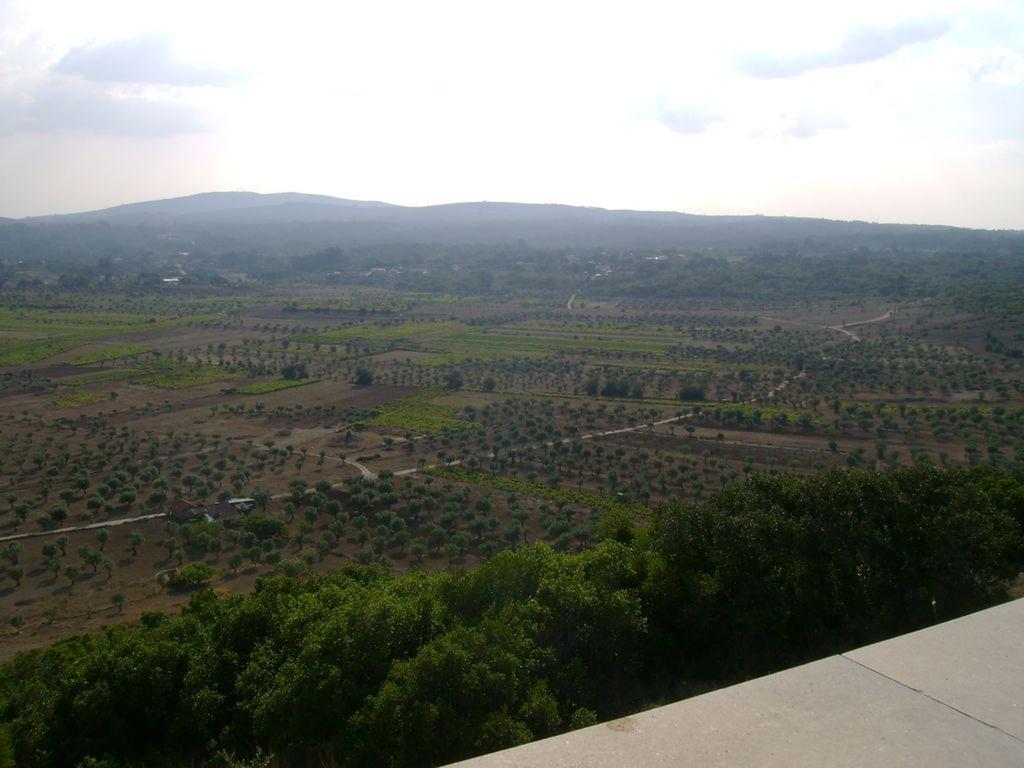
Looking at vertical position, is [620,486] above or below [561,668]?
below

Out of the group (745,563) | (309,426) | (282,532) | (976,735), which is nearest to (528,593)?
(745,563)

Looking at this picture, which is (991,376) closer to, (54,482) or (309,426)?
(309,426)

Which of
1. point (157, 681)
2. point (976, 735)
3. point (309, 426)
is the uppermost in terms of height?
point (976, 735)

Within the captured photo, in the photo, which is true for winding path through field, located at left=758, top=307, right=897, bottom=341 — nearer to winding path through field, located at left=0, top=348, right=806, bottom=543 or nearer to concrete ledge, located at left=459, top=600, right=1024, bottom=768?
winding path through field, located at left=0, top=348, right=806, bottom=543

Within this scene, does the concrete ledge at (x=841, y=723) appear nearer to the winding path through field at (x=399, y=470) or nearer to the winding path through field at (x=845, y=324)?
the winding path through field at (x=399, y=470)

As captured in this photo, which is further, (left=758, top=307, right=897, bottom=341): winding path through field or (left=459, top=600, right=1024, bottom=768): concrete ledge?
(left=758, top=307, right=897, bottom=341): winding path through field

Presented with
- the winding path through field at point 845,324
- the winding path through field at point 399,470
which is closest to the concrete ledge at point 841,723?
the winding path through field at point 399,470

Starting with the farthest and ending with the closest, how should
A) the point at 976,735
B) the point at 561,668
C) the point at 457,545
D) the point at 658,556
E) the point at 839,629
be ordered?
the point at 457,545, the point at 658,556, the point at 839,629, the point at 561,668, the point at 976,735

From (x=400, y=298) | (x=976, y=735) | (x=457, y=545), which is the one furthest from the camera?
(x=400, y=298)

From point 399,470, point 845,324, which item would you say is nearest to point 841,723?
point 399,470

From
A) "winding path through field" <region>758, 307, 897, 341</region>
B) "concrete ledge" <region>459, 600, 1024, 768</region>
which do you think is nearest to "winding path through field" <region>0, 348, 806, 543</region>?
"concrete ledge" <region>459, 600, 1024, 768</region>
